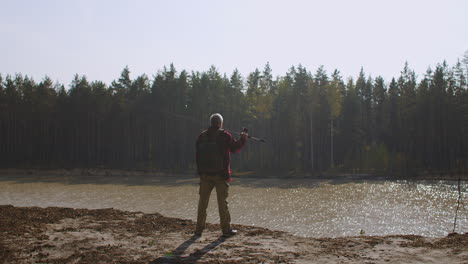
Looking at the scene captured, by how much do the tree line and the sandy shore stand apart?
119 feet

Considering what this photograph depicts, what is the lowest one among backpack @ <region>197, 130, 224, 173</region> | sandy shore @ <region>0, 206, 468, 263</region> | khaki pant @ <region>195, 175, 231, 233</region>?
sandy shore @ <region>0, 206, 468, 263</region>

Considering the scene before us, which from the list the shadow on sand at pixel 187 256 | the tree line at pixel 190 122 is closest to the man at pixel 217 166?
the shadow on sand at pixel 187 256

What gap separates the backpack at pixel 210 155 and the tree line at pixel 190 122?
36.4m

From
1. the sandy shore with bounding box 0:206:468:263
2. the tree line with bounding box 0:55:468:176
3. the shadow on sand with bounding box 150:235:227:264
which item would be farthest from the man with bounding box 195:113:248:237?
the tree line with bounding box 0:55:468:176

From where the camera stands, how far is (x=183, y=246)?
233 inches

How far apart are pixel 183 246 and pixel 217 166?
158cm

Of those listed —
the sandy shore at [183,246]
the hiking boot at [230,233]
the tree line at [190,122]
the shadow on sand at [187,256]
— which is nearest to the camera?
the shadow on sand at [187,256]

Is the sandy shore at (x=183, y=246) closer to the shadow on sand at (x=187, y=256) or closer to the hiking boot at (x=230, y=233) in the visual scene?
the shadow on sand at (x=187, y=256)

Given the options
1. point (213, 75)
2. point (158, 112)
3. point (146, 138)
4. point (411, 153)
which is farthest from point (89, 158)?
point (411, 153)

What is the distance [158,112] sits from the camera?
45656 millimetres

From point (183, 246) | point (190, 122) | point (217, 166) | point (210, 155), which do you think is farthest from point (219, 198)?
point (190, 122)

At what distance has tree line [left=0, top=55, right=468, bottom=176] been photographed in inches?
1756

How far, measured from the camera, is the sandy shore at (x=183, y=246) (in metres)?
5.28

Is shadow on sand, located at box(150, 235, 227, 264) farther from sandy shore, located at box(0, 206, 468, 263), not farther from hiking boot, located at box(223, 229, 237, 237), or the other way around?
hiking boot, located at box(223, 229, 237, 237)
